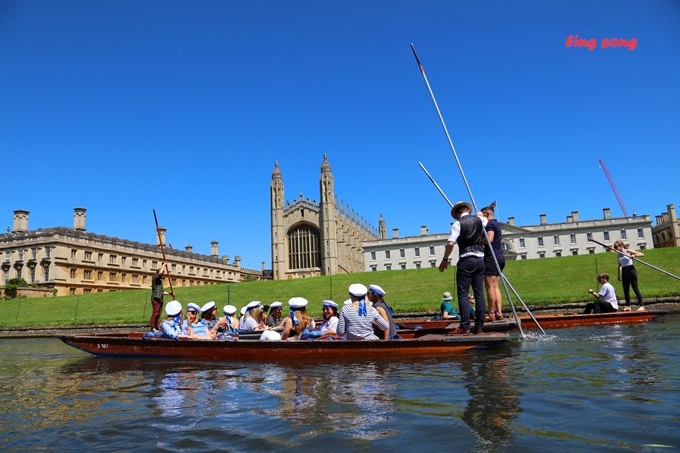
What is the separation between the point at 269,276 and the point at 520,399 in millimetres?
81848

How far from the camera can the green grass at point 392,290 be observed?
23.4m

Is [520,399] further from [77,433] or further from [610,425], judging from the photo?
[77,433]

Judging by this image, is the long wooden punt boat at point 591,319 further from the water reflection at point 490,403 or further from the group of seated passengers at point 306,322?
the water reflection at point 490,403

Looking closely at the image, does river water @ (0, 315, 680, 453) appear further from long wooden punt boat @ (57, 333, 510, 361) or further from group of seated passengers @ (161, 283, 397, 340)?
group of seated passengers @ (161, 283, 397, 340)

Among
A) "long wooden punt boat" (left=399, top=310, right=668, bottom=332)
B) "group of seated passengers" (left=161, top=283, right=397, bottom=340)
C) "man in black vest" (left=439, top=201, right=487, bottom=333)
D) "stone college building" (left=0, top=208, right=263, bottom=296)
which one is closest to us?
"man in black vest" (left=439, top=201, right=487, bottom=333)

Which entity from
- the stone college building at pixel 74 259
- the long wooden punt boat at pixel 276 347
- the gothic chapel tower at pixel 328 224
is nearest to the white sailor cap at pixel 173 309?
the long wooden punt boat at pixel 276 347

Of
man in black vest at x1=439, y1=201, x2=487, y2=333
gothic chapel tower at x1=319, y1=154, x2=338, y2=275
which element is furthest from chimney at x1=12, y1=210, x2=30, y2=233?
man in black vest at x1=439, y1=201, x2=487, y2=333

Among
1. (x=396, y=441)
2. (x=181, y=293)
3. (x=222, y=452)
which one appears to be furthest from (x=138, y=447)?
(x=181, y=293)

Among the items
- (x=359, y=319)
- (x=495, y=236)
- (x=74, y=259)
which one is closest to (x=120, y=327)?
(x=359, y=319)

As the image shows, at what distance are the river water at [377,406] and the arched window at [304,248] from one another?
2546 inches

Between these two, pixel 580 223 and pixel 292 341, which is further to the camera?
pixel 580 223

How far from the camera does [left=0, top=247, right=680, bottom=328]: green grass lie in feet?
76.9

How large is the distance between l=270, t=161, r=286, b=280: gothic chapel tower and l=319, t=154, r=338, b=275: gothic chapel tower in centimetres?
621

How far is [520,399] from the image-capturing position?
449 centimetres
